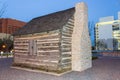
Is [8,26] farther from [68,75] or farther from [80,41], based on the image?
[68,75]

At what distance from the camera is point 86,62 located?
47.0 feet

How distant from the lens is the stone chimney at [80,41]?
13.4 m

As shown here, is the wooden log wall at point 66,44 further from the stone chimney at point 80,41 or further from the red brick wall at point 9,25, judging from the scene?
the red brick wall at point 9,25

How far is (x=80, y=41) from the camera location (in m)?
13.4

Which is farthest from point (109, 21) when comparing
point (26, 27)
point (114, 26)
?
point (26, 27)

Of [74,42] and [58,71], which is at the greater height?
[74,42]

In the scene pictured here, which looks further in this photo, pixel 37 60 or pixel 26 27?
pixel 26 27

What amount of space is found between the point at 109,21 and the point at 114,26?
6355mm

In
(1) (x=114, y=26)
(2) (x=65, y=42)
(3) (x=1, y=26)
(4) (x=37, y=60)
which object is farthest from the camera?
(1) (x=114, y=26)

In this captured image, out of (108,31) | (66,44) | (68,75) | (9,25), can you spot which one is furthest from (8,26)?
(108,31)

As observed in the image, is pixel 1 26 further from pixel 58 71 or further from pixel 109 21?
pixel 109 21

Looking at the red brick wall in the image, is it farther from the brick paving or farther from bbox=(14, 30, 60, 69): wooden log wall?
the brick paving

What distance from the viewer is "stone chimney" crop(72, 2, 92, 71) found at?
1341 cm

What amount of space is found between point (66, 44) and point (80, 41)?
135cm
